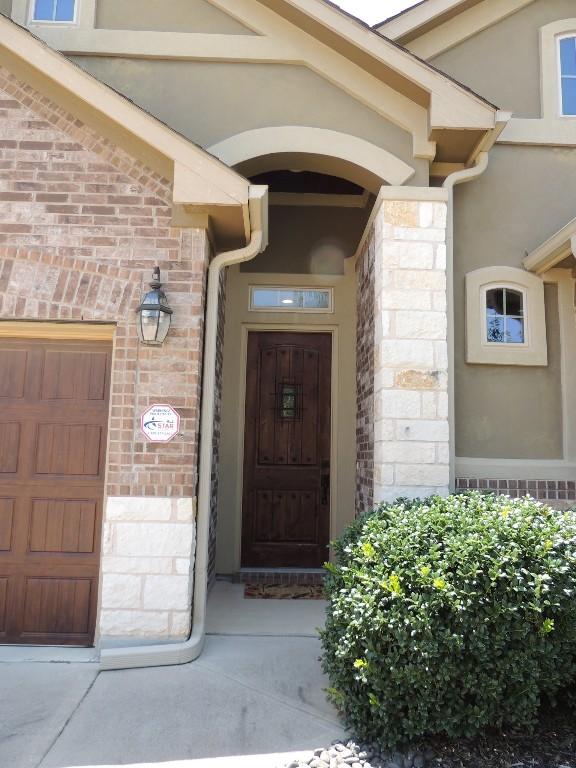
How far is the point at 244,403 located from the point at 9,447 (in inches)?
105

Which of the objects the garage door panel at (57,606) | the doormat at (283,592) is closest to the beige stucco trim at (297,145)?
the garage door panel at (57,606)

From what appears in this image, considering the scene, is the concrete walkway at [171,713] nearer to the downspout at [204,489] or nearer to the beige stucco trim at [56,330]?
the downspout at [204,489]

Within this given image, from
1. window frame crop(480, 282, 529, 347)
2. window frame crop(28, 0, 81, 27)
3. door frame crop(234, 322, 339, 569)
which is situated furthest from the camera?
door frame crop(234, 322, 339, 569)

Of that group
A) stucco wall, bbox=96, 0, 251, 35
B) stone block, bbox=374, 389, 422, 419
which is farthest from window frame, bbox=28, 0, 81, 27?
stone block, bbox=374, 389, 422, 419

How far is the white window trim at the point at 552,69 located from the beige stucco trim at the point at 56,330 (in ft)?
14.8

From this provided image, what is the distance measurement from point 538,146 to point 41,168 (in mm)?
4434

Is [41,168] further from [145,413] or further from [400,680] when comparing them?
[400,680]

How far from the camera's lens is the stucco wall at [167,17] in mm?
5246

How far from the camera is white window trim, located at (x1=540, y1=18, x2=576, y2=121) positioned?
217 inches

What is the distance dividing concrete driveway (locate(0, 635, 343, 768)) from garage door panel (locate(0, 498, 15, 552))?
0.86 metres

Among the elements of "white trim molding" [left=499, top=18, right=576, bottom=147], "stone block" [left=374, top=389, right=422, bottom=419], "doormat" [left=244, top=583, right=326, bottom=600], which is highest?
"white trim molding" [left=499, top=18, right=576, bottom=147]

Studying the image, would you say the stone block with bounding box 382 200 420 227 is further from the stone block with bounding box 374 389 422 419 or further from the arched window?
the stone block with bounding box 374 389 422 419

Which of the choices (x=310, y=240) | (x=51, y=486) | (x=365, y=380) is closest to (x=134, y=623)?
(x=51, y=486)

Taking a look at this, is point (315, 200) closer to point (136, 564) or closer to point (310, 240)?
point (310, 240)
